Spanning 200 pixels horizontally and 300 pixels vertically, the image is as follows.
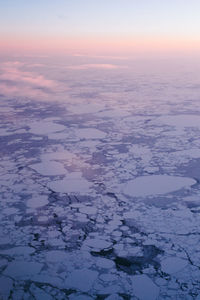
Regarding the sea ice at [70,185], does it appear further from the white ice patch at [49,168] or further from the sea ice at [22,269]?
the sea ice at [22,269]

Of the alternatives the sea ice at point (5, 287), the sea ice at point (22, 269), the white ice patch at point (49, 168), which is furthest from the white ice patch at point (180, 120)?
the sea ice at point (5, 287)

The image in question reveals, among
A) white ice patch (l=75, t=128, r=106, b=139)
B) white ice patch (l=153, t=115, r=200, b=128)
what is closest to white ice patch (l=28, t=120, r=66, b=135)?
white ice patch (l=75, t=128, r=106, b=139)

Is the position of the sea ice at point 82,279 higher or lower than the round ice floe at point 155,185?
lower

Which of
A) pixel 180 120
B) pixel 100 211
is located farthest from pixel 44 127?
pixel 100 211

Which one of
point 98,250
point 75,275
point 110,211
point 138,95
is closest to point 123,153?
point 110,211

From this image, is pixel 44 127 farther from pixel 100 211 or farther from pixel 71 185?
pixel 100 211

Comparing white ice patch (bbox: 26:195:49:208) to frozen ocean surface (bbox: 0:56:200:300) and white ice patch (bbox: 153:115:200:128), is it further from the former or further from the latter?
white ice patch (bbox: 153:115:200:128)
